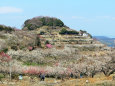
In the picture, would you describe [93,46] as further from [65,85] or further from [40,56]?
[65,85]

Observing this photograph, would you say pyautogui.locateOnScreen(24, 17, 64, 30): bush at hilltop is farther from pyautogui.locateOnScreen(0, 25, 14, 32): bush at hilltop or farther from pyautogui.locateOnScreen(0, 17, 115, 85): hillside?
pyautogui.locateOnScreen(0, 25, 14, 32): bush at hilltop

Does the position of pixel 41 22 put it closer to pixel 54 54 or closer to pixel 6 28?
pixel 6 28

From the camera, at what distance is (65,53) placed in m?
48.3

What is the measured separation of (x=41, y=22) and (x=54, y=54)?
3264 centimetres

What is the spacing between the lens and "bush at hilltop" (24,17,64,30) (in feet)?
247

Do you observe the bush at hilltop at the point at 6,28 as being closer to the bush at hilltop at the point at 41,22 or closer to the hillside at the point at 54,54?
the hillside at the point at 54,54

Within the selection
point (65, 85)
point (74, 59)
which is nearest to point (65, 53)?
point (74, 59)

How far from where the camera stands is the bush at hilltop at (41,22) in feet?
247

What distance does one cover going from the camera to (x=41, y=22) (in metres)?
77.2

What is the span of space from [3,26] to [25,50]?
11.3 metres

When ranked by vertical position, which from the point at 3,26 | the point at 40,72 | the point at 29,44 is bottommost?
the point at 40,72

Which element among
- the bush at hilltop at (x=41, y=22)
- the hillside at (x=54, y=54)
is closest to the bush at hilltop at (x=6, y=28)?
the hillside at (x=54, y=54)

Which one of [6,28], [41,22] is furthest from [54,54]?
[41,22]

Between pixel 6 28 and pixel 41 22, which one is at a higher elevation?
pixel 41 22
